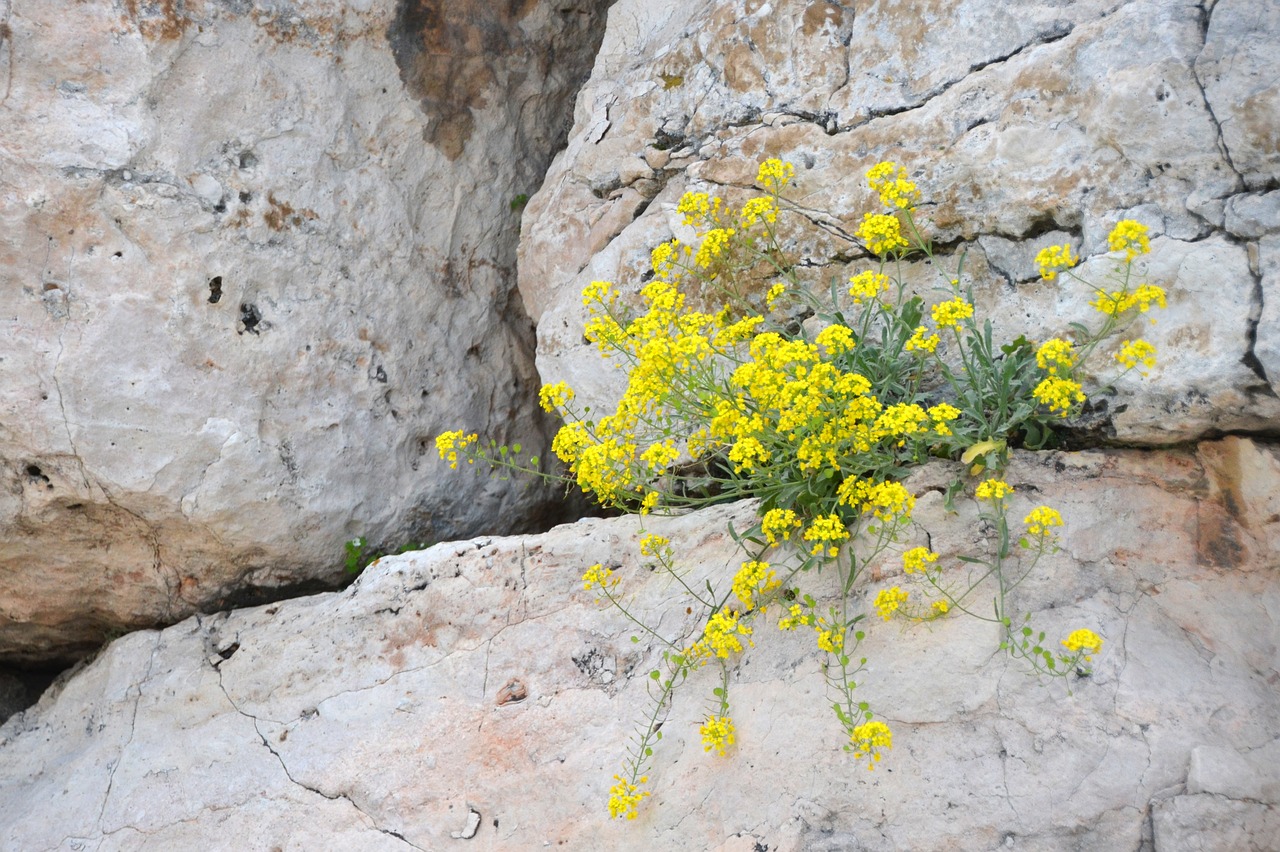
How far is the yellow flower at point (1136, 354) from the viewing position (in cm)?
281

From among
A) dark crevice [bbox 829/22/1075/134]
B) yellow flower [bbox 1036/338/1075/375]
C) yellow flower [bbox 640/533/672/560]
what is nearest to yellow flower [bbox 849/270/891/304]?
yellow flower [bbox 1036/338/1075/375]

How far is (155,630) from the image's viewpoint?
4.34 m

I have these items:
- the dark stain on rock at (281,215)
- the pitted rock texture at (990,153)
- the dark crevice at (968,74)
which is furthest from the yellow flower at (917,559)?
the dark stain on rock at (281,215)

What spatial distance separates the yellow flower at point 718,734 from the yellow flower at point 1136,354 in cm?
149

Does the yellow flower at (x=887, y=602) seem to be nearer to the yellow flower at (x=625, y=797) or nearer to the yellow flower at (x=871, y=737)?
the yellow flower at (x=871, y=737)

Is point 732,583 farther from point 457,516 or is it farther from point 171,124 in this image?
point 171,124

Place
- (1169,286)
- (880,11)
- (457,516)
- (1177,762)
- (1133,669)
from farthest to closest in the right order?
(457,516), (880,11), (1169,286), (1133,669), (1177,762)

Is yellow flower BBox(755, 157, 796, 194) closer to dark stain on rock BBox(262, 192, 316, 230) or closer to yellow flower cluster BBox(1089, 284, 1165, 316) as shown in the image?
yellow flower cluster BBox(1089, 284, 1165, 316)

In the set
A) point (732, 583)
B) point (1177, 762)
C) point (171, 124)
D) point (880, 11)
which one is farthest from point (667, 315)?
point (171, 124)

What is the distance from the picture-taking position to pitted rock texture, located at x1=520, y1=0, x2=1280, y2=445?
285 centimetres

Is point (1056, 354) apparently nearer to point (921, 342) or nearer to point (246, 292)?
point (921, 342)

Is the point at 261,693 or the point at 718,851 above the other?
the point at 718,851

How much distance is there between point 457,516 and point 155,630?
1321 mm

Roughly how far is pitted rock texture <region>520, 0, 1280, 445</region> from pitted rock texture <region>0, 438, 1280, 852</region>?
417 millimetres
